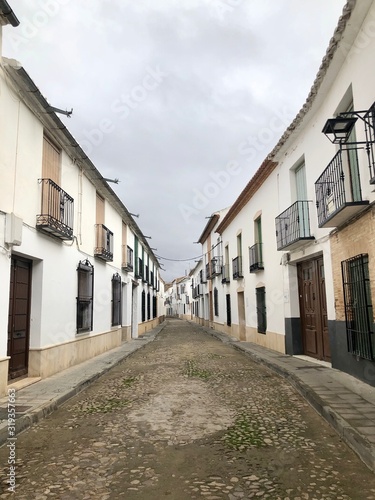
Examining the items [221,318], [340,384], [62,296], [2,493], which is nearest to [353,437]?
[340,384]

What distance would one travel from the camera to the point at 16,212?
249 inches

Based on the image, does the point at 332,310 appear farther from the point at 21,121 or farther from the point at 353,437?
the point at 21,121

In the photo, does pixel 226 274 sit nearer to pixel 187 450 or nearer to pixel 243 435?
pixel 243 435

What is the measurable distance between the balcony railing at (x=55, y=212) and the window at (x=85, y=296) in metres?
1.43

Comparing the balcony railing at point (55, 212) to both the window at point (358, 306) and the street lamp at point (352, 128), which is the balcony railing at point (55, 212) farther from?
the window at point (358, 306)

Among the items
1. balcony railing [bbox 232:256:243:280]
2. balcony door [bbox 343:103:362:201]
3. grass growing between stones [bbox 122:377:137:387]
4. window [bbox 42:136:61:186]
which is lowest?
grass growing between stones [bbox 122:377:137:387]

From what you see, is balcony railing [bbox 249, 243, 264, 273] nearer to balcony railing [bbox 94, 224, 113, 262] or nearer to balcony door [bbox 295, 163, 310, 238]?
balcony door [bbox 295, 163, 310, 238]

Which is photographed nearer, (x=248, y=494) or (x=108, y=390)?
(x=248, y=494)

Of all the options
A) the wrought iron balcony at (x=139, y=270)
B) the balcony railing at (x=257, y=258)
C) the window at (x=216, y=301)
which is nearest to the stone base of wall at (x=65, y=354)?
the balcony railing at (x=257, y=258)

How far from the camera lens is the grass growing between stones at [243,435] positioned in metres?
3.89

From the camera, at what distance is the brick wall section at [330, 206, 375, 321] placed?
5922 millimetres

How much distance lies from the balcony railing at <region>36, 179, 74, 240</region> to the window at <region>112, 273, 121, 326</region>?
16.8ft

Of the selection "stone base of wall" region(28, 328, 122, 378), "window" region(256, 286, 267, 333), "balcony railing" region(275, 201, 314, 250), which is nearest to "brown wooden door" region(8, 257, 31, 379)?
"stone base of wall" region(28, 328, 122, 378)

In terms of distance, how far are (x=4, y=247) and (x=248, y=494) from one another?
4759mm
